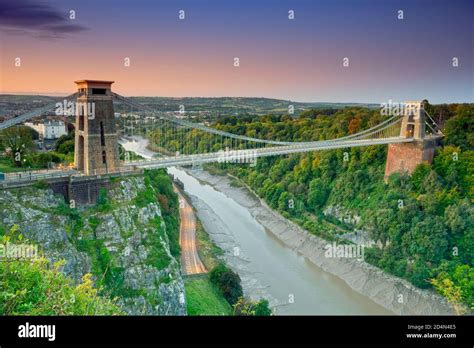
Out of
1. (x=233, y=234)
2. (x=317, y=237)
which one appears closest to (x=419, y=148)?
(x=317, y=237)

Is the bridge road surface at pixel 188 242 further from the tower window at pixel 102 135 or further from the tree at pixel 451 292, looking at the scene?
the tree at pixel 451 292

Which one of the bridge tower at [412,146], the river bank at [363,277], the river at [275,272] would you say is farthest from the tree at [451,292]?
the bridge tower at [412,146]

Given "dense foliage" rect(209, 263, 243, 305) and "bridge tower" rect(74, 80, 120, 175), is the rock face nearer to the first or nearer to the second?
"bridge tower" rect(74, 80, 120, 175)

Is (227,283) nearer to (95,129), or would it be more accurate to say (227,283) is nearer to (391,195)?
(95,129)

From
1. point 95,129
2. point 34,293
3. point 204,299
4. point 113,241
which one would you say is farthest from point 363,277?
point 34,293
